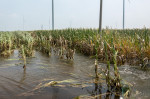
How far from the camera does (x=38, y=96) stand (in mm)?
1763

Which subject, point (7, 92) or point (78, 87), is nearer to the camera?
point (7, 92)

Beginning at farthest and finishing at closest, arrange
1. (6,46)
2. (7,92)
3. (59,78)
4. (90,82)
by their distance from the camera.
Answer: (6,46) < (59,78) < (90,82) < (7,92)

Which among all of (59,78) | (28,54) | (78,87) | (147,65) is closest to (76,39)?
(28,54)

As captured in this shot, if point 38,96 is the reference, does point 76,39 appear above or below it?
above

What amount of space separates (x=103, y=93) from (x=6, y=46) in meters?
4.70

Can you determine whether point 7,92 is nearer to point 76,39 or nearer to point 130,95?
point 130,95

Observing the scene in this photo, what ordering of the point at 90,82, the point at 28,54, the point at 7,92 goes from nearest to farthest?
the point at 7,92, the point at 90,82, the point at 28,54

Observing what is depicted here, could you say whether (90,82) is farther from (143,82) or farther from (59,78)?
(143,82)

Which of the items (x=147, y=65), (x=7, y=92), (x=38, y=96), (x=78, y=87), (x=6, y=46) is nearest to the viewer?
(x=38, y=96)

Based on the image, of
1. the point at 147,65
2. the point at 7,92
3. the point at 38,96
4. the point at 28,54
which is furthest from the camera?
the point at 28,54

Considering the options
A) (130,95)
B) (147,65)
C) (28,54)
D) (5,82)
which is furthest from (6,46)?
(130,95)

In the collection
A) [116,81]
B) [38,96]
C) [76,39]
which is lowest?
[38,96]

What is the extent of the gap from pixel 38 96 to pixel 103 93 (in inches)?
29.1

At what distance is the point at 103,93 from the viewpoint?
1858mm
